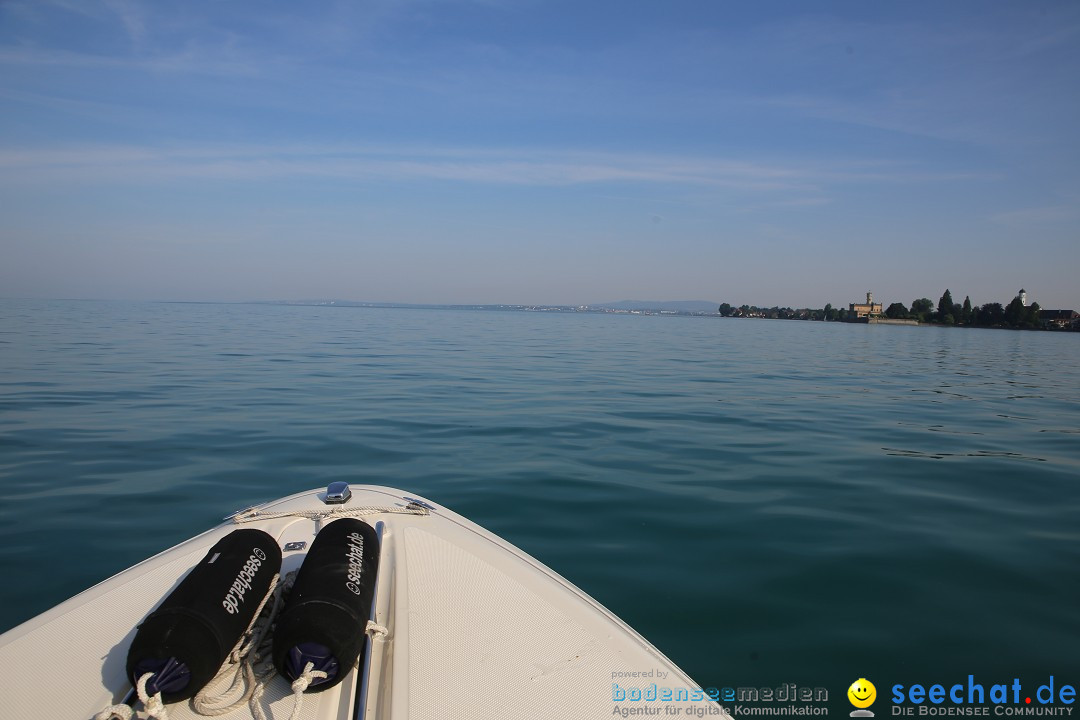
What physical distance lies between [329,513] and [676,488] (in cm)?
341

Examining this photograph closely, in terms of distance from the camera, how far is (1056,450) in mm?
7691

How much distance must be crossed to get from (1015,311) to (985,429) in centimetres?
7000

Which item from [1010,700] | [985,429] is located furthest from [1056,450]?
Answer: [1010,700]

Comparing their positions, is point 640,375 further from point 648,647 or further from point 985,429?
point 648,647

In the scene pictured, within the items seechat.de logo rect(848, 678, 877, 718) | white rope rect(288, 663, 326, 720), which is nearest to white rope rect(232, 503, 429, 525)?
white rope rect(288, 663, 326, 720)

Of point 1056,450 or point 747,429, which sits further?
point 747,429

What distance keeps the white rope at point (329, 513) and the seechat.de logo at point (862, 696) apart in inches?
85.0

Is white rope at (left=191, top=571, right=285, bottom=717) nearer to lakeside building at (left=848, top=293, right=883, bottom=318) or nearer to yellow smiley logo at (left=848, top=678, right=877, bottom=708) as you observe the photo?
yellow smiley logo at (left=848, top=678, right=877, bottom=708)

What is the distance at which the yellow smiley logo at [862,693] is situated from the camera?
280cm

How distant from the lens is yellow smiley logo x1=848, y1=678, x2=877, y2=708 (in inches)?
110

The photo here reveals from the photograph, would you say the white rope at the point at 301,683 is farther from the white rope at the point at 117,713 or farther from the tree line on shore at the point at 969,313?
the tree line on shore at the point at 969,313

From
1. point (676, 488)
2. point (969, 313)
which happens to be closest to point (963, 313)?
point (969, 313)

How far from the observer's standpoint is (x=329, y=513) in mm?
3182

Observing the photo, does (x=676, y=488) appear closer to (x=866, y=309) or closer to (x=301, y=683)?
(x=301, y=683)
